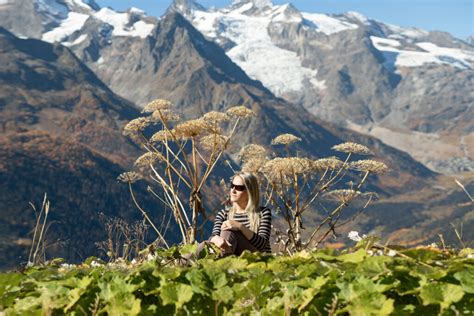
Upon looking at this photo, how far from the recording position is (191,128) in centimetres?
791

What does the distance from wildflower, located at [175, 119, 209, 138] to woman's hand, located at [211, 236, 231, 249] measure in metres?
2.53

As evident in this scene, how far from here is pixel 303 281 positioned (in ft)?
9.05

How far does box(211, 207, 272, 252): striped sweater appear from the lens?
248 inches

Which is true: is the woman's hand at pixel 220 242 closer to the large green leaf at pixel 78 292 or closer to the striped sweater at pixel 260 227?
the striped sweater at pixel 260 227

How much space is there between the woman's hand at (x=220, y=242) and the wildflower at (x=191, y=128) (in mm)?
2527

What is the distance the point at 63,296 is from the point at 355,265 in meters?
1.27

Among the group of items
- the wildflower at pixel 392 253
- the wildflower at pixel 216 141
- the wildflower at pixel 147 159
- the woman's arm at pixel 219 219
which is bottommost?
the woman's arm at pixel 219 219

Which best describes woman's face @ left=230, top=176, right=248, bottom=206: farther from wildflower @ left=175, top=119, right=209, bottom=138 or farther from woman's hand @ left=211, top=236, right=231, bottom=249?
woman's hand @ left=211, top=236, right=231, bottom=249

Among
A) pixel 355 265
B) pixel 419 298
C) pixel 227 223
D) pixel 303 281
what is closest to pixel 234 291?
pixel 303 281

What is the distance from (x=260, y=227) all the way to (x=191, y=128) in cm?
158

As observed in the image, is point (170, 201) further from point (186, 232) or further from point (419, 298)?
point (419, 298)

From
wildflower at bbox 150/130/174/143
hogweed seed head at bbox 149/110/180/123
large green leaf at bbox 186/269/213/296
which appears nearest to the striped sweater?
wildflower at bbox 150/130/174/143

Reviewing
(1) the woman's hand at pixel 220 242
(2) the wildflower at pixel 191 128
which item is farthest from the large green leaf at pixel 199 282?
(2) the wildflower at pixel 191 128

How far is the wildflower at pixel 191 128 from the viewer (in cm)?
785
